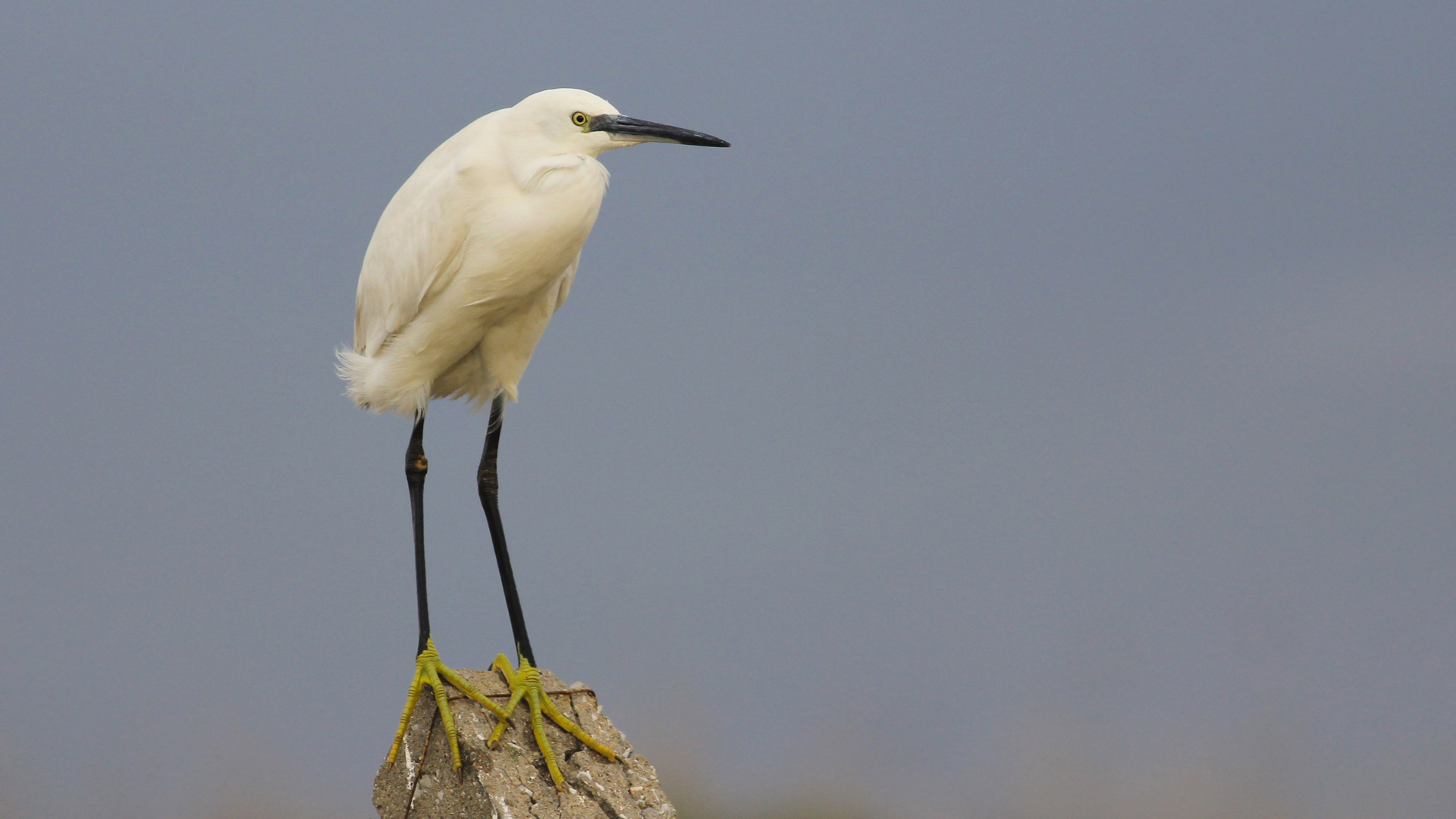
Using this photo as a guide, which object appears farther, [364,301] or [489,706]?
[364,301]

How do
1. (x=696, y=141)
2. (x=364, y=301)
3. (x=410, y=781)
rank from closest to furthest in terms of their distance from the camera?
(x=410, y=781) → (x=696, y=141) → (x=364, y=301)

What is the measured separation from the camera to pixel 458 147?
4.61m

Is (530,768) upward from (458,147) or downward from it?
downward

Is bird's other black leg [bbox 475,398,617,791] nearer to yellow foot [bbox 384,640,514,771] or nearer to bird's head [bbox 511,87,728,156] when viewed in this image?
yellow foot [bbox 384,640,514,771]

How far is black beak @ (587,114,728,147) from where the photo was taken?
14.6ft

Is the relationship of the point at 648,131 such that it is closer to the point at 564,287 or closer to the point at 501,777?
the point at 564,287

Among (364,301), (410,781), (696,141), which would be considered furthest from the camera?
(364,301)

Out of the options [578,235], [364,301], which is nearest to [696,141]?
[578,235]

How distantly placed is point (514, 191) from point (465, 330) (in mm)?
578

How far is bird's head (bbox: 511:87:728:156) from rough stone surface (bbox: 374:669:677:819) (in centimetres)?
204

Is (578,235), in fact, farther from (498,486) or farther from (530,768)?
(530,768)

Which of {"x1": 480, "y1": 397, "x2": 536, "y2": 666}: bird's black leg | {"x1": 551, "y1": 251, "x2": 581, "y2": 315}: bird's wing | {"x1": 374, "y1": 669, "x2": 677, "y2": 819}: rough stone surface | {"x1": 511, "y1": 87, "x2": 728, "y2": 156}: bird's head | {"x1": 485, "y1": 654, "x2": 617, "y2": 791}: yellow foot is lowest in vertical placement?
{"x1": 374, "y1": 669, "x2": 677, "y2": 819}: rough stone surface

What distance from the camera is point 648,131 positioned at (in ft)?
14.7

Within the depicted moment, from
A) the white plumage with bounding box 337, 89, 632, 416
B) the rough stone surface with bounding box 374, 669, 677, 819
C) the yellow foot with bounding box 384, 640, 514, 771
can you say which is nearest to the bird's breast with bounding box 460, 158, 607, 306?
the white plumage with bounding box 337, 89, 632, 416
